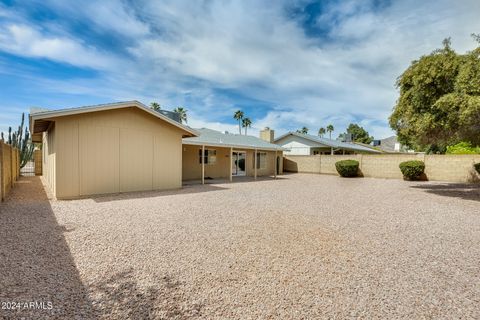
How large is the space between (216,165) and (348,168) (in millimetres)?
10746

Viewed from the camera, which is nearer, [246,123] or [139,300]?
[139,300]

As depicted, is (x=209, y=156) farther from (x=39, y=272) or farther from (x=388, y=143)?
(x=388, y=143)

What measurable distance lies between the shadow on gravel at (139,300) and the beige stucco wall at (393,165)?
64.5 feet

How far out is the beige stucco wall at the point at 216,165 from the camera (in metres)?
16.3

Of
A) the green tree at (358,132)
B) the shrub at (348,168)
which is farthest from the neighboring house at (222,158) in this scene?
the green tree at (358,132)

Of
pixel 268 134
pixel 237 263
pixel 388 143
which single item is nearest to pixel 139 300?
pixel 237 263

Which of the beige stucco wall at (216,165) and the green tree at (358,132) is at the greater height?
the green tree at (358,132)

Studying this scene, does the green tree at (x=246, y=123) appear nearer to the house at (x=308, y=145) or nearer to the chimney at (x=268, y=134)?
the house at (x=308, y=145)

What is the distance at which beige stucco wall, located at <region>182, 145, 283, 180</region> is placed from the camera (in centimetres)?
1628

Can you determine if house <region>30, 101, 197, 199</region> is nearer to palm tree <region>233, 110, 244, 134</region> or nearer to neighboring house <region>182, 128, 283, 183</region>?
neighboring house <region>182, 128, 283, 183</region>

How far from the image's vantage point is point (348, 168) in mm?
19641

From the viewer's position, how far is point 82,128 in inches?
360

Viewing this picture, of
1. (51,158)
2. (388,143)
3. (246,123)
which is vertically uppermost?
(246,123)

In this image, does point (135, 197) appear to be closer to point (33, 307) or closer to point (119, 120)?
point (119, 120)
